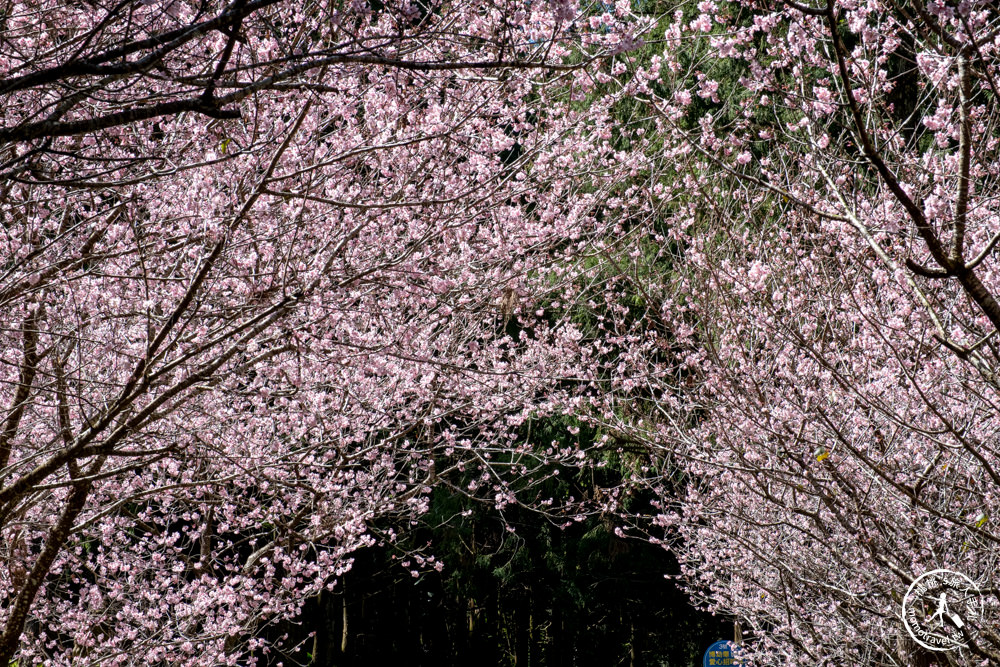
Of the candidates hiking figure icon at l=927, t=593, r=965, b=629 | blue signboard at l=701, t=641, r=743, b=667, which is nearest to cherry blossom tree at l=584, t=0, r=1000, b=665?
hiking figure icon at l=927, t=593, r=965, b=629

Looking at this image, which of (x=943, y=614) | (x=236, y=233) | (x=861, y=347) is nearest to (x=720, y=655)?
(x=861, y=347)

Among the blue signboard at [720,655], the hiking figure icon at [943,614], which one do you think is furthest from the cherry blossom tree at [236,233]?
the blue signboard at [720,655]

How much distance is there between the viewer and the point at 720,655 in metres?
10.1

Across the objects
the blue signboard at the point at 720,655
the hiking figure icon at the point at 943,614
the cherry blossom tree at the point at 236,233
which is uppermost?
the cherry blossom tree at the point at 236,233

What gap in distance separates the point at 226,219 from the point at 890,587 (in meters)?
3.89

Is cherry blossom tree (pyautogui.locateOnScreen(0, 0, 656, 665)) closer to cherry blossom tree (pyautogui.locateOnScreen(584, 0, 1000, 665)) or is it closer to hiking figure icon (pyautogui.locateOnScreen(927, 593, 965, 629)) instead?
cherry blossom tree (pyautogui.locateOnScreen(584, 0, 1000, 665))

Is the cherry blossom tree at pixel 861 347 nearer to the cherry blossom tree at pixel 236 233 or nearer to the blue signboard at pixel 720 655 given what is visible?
the cherry blossom tree at pixel 236 233

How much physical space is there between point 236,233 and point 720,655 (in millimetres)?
8082

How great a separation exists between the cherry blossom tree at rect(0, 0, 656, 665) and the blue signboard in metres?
4.48

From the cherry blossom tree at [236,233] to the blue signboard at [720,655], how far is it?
4485mm

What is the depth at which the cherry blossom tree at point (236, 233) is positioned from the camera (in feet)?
9.94

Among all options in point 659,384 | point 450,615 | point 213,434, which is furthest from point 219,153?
point 450,615

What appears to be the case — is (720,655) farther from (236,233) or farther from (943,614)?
(236,233)

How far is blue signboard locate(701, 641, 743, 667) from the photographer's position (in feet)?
33.0
